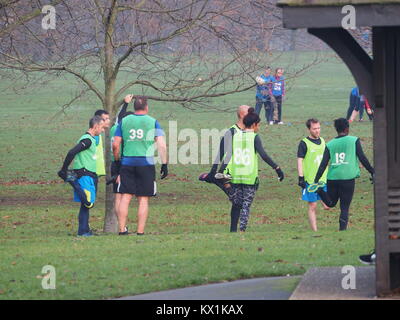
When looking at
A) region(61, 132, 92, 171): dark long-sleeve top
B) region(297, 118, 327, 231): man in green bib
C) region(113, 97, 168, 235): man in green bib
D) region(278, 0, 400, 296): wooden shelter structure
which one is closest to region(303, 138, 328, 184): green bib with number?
region(297, 118, 327, 231): man in green bib

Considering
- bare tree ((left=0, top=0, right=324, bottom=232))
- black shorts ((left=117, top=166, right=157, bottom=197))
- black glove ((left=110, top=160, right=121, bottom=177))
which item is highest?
bare tree ((left=0, top=0, right=324, bottom=232))

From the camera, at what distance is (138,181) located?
543 inches

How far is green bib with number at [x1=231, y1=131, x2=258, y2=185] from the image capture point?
45.4 ft

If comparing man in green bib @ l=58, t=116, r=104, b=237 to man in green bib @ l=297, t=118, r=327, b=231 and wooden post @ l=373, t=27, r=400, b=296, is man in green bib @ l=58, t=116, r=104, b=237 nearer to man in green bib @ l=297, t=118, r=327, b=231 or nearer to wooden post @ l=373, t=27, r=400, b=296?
man in green bib @ l=297, t=118, r=327, b=231

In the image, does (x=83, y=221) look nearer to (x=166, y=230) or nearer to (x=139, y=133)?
(x=139, y=133)

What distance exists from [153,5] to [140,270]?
7.38 meters

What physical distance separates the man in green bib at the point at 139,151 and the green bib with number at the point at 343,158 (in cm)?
220

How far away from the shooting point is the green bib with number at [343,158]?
13.8 meters

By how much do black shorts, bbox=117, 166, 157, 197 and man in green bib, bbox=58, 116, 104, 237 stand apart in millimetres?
528

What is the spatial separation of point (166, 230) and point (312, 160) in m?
2.69

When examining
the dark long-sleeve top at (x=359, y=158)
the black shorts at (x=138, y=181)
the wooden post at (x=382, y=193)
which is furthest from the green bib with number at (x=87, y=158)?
the wooden post at (x=382, y=193)

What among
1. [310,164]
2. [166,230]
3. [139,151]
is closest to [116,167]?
[139,151]

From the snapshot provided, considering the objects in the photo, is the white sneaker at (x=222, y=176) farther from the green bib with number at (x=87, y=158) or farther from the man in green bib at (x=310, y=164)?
the green bib with number at (x=87, y=158)

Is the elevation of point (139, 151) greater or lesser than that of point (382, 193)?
greater
